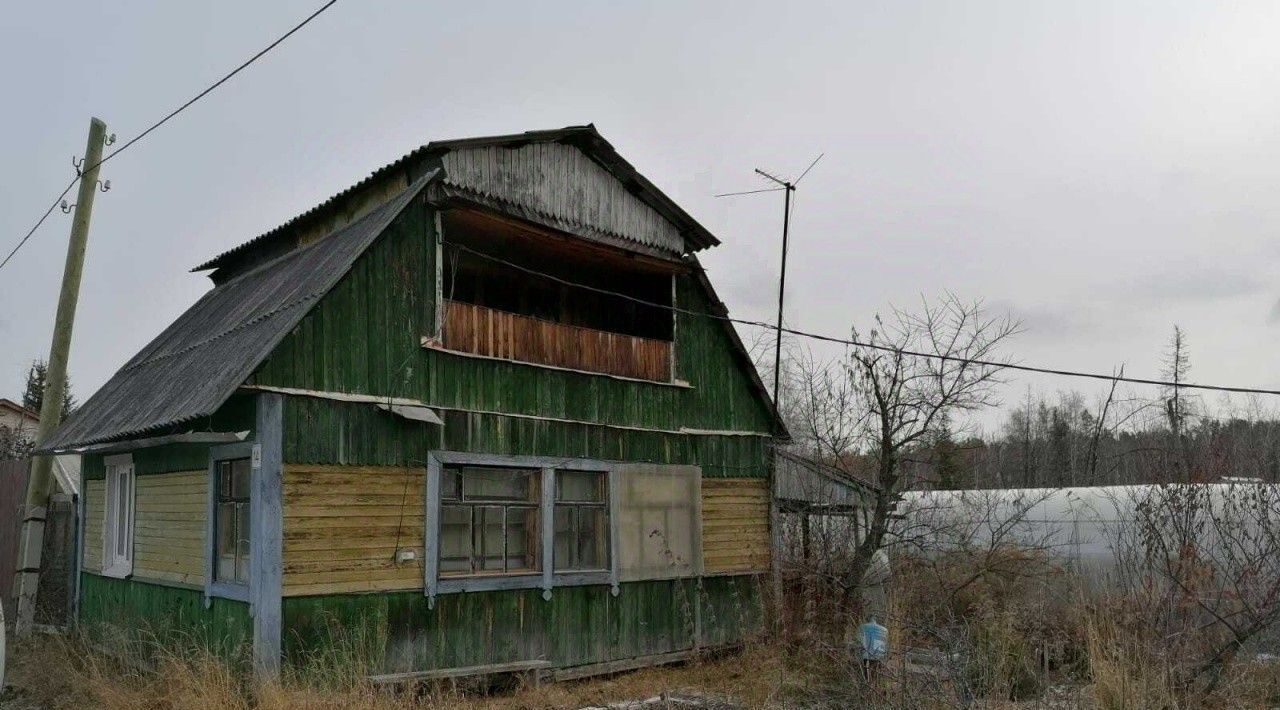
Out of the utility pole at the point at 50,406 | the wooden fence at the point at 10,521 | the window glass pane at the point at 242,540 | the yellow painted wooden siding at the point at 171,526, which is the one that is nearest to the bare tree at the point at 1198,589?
the window glass pane at the point at 242,540

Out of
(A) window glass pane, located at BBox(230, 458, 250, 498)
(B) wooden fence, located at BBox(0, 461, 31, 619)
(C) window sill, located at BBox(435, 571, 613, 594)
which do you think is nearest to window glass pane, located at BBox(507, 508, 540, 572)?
(C) window sill, located at BBox(435, 571, 613, 594)

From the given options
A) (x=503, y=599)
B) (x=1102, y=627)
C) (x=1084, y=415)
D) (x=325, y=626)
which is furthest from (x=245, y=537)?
(x=1084, y=415)

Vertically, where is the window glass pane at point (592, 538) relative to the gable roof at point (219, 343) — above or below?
below

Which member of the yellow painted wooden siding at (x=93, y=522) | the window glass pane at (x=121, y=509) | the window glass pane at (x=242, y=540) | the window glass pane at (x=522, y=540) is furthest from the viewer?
the yellow painted wooden siding at (x=93, y=522)

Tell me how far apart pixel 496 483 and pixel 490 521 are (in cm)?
75

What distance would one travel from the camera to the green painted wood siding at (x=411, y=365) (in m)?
10.6

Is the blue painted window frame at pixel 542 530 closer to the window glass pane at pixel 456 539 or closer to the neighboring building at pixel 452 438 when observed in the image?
the neighboring building at pixel 452 438

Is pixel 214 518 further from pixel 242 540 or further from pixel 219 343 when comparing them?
pixel 219 343

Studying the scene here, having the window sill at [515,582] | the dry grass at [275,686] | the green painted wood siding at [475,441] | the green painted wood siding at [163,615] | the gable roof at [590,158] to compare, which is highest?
the gable roof at [590,158]

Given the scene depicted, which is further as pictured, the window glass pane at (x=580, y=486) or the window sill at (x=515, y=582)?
the window glass pane at (x=580, y=486)

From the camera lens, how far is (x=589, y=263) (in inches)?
579

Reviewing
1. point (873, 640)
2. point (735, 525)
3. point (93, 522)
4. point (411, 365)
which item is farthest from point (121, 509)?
point (873, 640)

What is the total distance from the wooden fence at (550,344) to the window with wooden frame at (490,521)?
4.79 feet

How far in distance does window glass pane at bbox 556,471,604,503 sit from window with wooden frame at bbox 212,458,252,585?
12.1 ft
